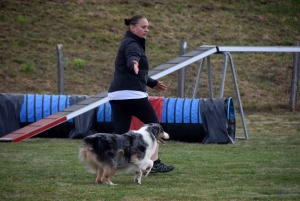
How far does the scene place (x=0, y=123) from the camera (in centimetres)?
1034

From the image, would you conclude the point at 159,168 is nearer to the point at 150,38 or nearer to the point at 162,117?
the point at 162,117

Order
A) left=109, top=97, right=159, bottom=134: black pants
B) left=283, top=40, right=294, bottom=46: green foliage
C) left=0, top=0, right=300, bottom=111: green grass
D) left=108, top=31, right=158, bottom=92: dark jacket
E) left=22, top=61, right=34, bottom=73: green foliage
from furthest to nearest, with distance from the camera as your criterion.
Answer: left=283, top=40, right=294, bottom=46: green foliage → left=22, top=61, right=34, bottom=73: green foliage → left=0, top=0, right=300, bottom=111: green grass → left=109, top=97, right=159, bottom=134: black pants → left=108, top=31, right=158, bottom=92: dark jacket

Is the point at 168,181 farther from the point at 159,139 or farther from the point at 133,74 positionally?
the point at 133,74

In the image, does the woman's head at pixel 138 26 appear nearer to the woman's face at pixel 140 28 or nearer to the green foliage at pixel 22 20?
the woman's face at pixel 140 28

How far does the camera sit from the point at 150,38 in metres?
18.4

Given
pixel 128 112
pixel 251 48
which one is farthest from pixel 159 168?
pixel 251 48

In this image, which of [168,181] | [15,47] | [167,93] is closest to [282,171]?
[168,181]

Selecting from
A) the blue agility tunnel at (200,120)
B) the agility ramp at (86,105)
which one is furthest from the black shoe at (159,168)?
the blue agility tunnel at (200,120)

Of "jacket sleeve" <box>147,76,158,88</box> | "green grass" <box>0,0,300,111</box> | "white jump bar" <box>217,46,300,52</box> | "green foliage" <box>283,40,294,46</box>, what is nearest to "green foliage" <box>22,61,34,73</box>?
"green grass" <box>0,0,300,111</box>

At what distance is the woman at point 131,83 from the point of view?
6.26 meters

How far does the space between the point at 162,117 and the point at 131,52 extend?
406 cm

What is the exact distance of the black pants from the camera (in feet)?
20.9

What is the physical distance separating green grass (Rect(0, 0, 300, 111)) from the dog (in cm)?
867

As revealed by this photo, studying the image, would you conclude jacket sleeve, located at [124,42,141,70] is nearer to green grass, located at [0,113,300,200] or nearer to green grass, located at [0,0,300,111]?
green grass, located at [0,113,300,200]
